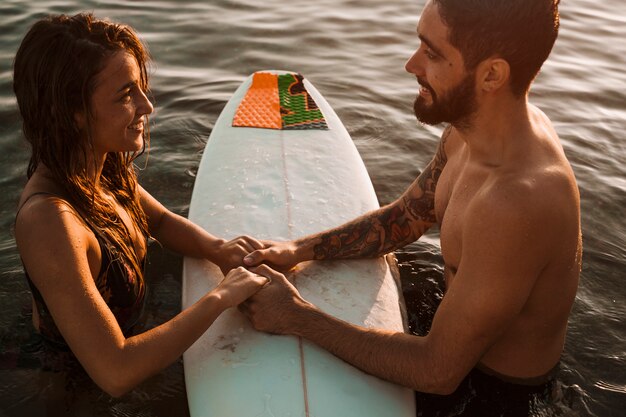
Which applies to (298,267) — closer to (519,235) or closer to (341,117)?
(519,235)

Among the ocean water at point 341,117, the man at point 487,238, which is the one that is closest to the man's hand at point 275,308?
the man at point 487,238

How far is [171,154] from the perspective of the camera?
5.11 meters

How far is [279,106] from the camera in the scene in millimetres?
4480

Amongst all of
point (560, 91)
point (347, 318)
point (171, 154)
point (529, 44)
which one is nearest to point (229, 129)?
point (171, 154)

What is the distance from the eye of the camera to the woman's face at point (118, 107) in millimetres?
2527

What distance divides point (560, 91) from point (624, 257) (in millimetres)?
2590

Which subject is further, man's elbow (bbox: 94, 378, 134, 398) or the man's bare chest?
the man's bare chest

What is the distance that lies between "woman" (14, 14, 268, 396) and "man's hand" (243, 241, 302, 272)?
0.12m

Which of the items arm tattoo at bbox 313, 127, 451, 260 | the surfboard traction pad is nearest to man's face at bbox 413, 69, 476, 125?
arm tattoo at bbox 313, 127, 451, 260

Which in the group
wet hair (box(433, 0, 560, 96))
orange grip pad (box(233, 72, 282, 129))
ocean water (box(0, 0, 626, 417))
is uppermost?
wet hair (box(433, 0, 560, 96))

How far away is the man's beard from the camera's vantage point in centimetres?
247

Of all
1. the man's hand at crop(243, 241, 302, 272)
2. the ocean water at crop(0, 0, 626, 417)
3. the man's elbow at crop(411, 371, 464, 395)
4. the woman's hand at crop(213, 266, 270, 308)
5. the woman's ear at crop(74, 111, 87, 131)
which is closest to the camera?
the man's elbow at crop(411, 371, 464, 395)

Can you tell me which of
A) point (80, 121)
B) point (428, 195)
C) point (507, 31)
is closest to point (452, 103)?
point (507, 31)

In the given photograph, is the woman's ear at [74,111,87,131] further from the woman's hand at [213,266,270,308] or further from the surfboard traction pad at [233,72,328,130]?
the surfboard traction pad at [233,72,328,130]
